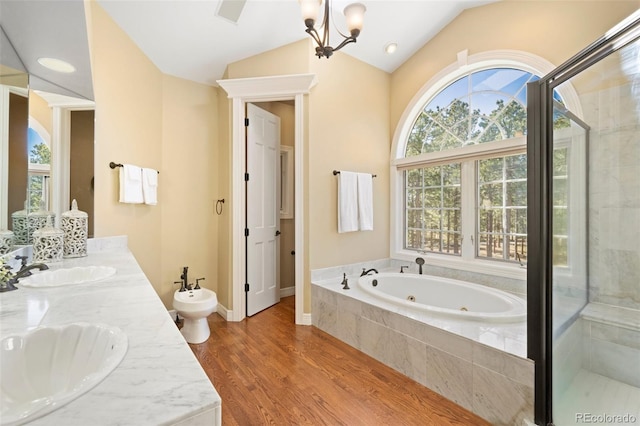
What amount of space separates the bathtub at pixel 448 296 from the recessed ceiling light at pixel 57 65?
2594 mm

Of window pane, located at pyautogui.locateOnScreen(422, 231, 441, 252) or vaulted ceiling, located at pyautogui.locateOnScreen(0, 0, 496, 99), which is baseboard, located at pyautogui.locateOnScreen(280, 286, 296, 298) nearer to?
window pane, located at pyautogui.locateOnScreen(422, 231, 441, 252)

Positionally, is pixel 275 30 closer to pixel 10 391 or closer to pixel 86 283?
pixel 86 283

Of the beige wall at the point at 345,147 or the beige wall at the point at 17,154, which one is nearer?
the beige wall at the point at 17,154

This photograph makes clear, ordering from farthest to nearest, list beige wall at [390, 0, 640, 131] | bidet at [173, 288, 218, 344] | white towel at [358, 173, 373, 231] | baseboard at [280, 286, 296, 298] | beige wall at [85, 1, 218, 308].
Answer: baseboard at [280, 286, 296, 298], white towel at [358, 173, 373, 231], bidet at [173, 288, 218, 344], beige wall at [85, 1, 218, 308], beige wall at [390, 0, 640, 131]

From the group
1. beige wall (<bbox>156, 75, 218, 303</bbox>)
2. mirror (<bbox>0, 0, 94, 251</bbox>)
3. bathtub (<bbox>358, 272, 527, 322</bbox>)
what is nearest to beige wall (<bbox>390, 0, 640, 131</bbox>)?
bathtub (<bbox>358, 272, 527, 322</bbox>)

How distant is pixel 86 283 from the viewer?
4.19ft

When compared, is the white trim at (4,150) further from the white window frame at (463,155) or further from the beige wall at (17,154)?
the white window frame at (463,155)

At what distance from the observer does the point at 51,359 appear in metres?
0.76

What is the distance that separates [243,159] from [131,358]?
2518 mm

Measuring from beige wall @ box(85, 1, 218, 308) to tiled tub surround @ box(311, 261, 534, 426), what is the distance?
1853 mm

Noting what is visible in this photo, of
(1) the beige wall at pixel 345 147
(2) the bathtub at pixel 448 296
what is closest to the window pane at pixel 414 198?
(1) the beige wall at pixel 345 147

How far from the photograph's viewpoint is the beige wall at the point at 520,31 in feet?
6.69

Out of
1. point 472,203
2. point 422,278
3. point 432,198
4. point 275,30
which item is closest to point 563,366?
point 422,278

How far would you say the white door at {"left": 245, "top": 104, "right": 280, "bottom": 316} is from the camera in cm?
305
